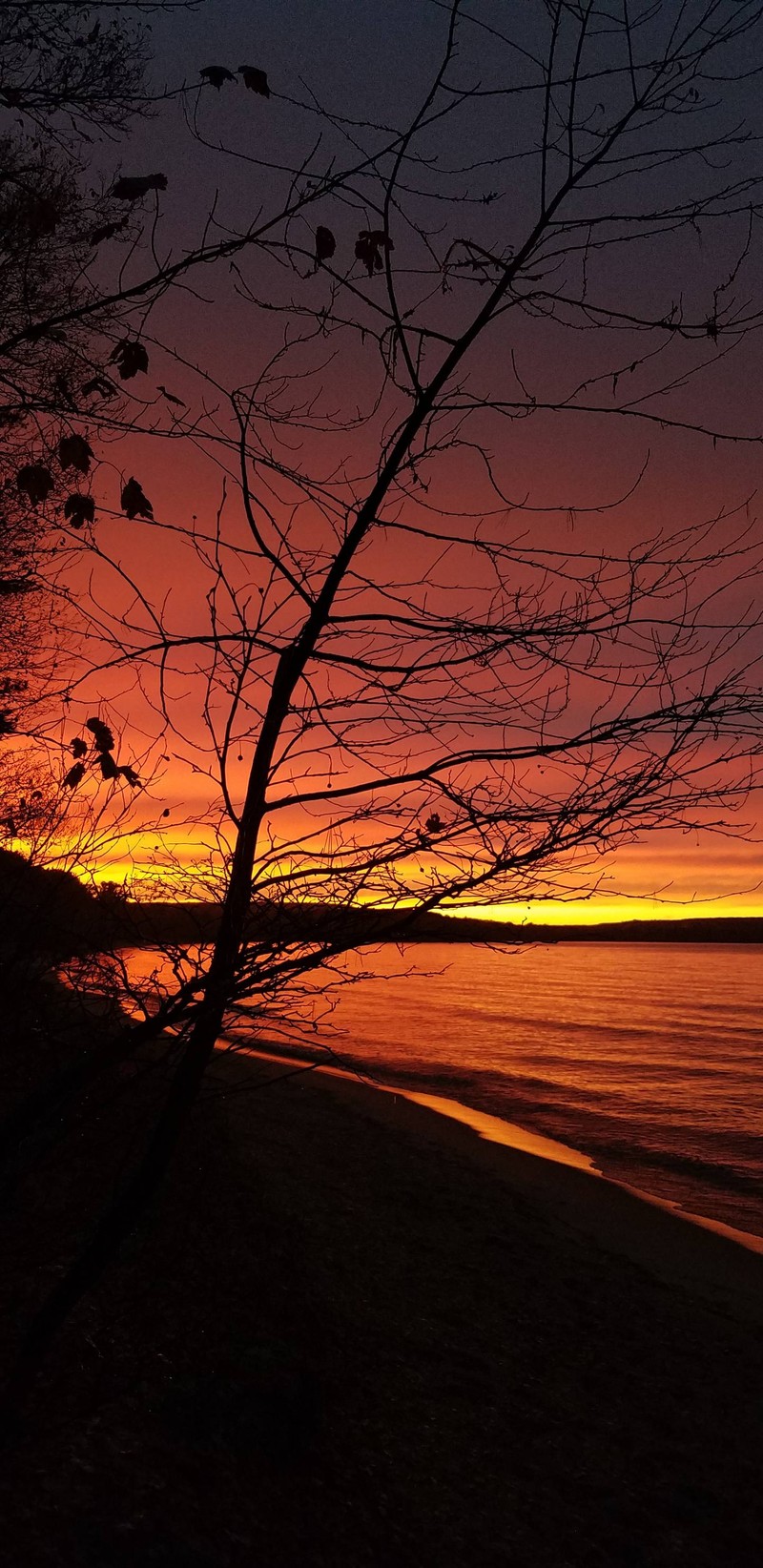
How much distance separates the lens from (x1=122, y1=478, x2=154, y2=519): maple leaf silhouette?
12.0 feet

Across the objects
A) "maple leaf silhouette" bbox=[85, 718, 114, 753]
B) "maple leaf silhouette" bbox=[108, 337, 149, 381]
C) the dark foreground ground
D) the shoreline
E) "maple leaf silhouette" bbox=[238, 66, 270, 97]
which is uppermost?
"maple leaf silhouette" bbox=[238, 66, 270, 97]

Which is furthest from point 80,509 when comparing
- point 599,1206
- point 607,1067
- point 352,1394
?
point 607,1067

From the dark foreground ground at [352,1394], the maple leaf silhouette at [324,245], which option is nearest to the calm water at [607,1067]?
the dark foreground ground at [352,1394]

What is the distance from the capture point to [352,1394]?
5.81m

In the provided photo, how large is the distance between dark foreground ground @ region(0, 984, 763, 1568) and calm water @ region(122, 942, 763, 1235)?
1.74 metres

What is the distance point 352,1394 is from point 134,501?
5048 mm

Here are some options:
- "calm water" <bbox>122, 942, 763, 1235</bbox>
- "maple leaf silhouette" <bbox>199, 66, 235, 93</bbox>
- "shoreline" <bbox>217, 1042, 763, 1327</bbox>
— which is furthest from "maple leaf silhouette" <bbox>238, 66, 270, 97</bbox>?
"shoreline" <bbox>217, 1042, 763, 1327</bbox>

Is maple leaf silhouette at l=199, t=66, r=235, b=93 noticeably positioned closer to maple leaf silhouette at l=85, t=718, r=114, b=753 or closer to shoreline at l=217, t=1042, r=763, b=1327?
maple leaf silhouette at l=85, t=718, r=114, b=753

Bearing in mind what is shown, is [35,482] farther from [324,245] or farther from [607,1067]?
[607,1067]

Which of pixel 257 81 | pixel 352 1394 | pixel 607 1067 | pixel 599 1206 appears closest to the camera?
pixel 257 81

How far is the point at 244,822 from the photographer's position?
12.7ft

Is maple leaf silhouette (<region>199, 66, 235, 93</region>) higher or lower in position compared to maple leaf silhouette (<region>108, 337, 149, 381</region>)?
higher

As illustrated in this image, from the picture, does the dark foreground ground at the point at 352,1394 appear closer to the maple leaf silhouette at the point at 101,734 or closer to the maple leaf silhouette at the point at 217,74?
the maple leaf silhouette at the point at 101,734

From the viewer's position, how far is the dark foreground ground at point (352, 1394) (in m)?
4.43
